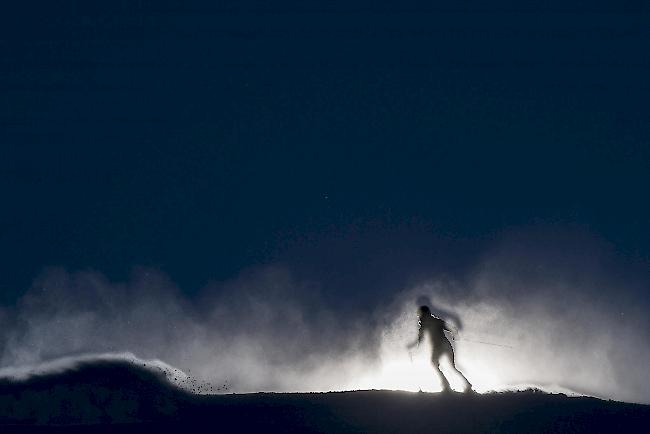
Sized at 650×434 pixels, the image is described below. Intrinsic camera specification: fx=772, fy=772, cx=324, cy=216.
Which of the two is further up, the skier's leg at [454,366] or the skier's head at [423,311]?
the skier's head at [423,311]

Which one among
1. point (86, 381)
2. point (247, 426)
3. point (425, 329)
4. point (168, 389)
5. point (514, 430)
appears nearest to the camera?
point (514, 430)

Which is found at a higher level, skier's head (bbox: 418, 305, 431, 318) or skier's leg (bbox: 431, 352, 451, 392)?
skier's head (bbox: 418, 305, 431, 318)

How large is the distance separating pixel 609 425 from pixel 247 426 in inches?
420

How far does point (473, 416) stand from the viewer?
2250cm

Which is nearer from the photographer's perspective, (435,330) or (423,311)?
(423,311)

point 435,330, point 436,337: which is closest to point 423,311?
point 435,330

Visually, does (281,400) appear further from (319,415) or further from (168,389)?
(168,389)

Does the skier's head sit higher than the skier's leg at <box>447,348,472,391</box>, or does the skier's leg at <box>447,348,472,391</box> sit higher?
the skier's head

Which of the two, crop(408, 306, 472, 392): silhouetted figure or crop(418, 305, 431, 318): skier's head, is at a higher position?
crop(418, 305, 431, 318): skier's head

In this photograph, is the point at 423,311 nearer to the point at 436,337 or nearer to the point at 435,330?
the point at 435,330

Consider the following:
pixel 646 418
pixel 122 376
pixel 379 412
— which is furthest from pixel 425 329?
pixel 122 376

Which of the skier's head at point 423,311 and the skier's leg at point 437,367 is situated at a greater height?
the skier's head at point 423,311

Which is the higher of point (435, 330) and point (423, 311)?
point (423, 311)

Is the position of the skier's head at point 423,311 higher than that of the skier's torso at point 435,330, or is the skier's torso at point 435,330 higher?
the skier's head at point 423,311
